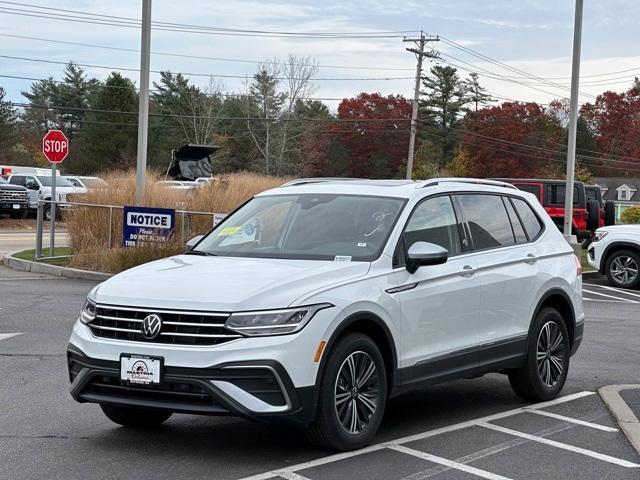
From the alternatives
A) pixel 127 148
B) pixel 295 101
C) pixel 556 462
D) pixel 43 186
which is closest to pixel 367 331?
pixel 556 462

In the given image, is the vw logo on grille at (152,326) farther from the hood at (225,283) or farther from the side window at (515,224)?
the side window at (515,224)

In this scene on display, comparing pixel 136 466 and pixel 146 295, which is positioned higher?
pixel 146 295

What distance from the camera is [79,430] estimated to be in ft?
23.5

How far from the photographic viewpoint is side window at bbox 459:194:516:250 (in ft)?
26.4

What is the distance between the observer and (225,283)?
6344 mm

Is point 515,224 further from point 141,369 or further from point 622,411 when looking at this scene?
point 141,369

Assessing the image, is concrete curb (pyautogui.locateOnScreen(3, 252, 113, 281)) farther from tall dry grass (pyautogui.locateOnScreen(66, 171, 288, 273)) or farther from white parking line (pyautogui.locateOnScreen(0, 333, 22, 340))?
white parking line (pyautogui.locateOnScreen(0, 333, 22, 340))

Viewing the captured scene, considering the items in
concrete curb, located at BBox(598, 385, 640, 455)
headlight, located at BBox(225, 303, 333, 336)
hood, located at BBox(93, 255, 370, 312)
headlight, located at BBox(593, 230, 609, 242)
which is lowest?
concrete curb, located at BBox(598, 385, 640, 455)

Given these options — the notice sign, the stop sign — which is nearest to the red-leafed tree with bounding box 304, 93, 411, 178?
the stop sign

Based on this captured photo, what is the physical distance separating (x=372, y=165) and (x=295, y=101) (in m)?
8.72

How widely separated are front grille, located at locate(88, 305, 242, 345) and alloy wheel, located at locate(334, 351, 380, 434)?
2.70ft

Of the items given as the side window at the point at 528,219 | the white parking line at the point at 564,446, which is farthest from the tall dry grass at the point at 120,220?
the white parking line at the point at 564,446

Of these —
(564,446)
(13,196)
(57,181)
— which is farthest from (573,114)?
(57,181)

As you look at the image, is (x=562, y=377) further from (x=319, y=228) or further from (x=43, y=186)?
(x=43, y=186)
